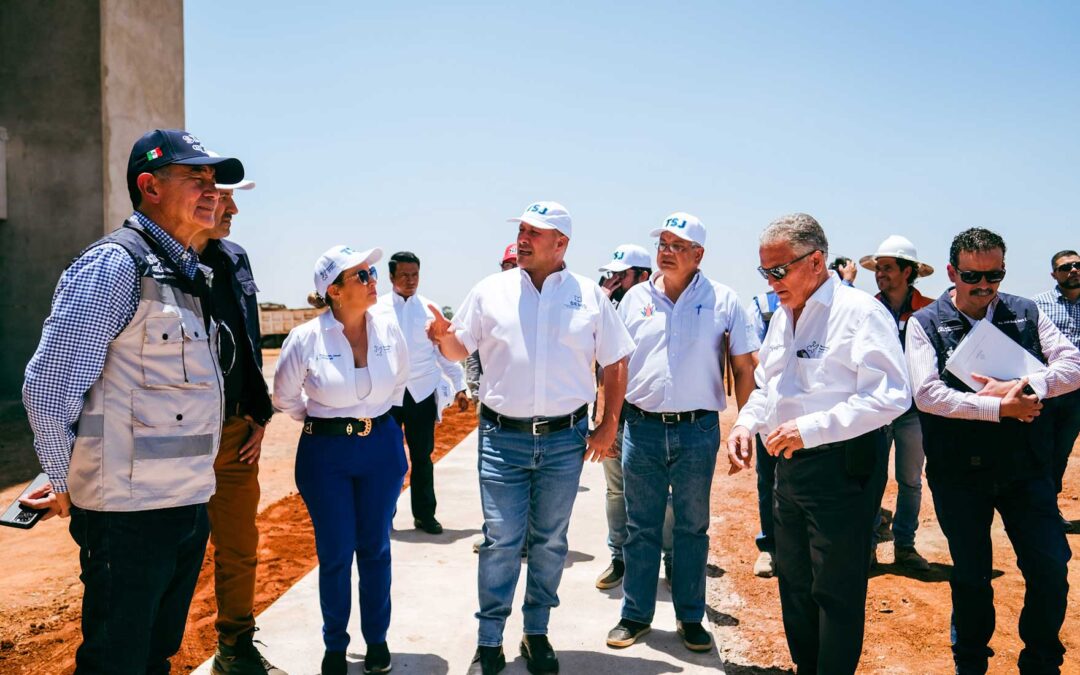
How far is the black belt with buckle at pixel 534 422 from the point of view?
13.4ft

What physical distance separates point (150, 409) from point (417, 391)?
401 cm

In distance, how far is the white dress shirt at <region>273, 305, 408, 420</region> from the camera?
3963 millimetres

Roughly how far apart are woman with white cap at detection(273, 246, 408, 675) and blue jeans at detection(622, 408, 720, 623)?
1.38 m

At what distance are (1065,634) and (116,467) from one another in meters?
5.25

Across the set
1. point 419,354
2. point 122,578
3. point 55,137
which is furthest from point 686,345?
point 55,137

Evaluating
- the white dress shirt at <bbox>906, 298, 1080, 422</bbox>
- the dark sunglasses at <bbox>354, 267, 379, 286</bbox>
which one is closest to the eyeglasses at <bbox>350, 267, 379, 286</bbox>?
the dark sunglasses at <bbox>354, 267, 379, 286</bbox>

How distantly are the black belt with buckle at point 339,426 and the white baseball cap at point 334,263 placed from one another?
2.21ft

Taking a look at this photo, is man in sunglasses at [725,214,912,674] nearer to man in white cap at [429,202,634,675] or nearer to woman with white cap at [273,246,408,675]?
man in white cap at [429,202,634,675]

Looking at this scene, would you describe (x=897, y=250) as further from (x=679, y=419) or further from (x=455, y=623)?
(x=455, y=623)

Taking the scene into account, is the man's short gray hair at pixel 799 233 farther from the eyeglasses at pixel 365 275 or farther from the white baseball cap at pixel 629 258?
the white baseball cap at pixel 629 258

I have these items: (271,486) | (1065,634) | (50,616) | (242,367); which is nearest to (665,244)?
(242,367)

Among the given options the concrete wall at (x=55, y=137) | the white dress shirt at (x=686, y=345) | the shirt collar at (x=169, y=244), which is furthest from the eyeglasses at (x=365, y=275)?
the concrete wall at (x=55, y=137)

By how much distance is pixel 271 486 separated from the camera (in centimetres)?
926

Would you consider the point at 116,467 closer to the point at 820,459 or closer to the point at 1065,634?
the point at 820,459
